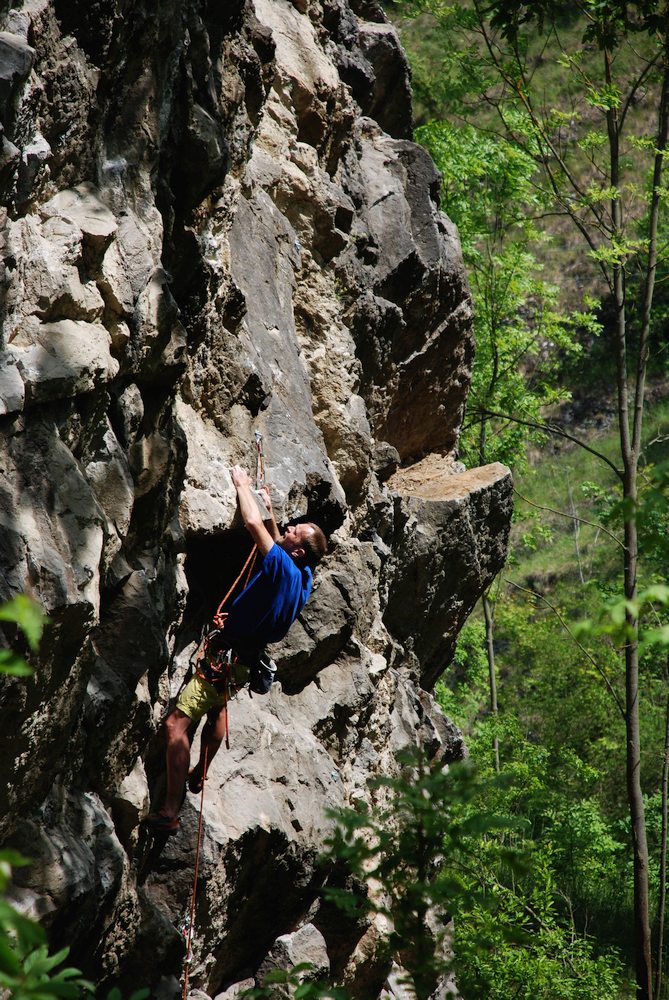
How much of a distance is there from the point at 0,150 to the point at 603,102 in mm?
7536

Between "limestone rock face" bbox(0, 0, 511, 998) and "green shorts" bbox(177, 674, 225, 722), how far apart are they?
123mm

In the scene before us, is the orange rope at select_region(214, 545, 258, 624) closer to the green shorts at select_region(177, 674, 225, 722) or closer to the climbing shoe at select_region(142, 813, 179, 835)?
the green shorts at select_region(177, 674, 225, 722)

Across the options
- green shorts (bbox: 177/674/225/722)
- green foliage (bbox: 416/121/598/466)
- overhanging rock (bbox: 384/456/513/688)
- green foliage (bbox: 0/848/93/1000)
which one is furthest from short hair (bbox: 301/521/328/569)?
green foliage (bbox: 416/121/598/466)

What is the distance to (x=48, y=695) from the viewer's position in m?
3.24

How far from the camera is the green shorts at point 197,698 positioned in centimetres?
488

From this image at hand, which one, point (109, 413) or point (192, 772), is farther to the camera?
point (192, 772)

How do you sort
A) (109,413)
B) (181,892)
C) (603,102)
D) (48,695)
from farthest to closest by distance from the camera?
(603,102) < (181,892) < (109,413) < (48,695)

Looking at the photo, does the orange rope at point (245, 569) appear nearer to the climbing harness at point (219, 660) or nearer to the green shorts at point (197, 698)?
the climbing harness at point (219, 660)

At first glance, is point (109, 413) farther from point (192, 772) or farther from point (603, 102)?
point (603, 102)

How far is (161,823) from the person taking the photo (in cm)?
467

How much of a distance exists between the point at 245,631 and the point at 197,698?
1.43 feet

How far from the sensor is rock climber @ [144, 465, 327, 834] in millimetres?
4809

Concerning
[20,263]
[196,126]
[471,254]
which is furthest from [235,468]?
[471,254]

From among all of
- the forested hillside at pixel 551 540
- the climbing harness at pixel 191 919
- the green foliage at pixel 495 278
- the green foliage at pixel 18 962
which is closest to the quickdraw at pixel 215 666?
the climbing harness at pixel 191 919
